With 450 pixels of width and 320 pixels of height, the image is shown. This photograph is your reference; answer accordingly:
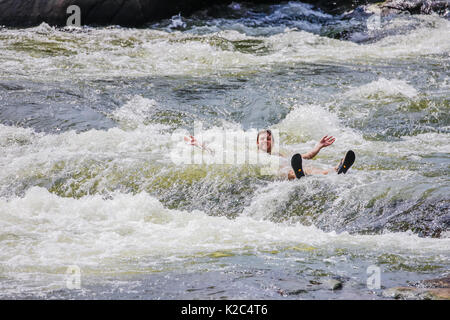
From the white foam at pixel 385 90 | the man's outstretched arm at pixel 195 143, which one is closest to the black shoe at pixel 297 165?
the man's outstretched arm at pixel 195 143

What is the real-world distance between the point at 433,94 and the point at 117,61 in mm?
6305

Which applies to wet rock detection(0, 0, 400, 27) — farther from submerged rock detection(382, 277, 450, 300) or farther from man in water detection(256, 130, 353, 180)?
Result: submerged rock detection(382, 277, 450, 300)

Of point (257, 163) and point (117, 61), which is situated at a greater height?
point (117, 61)

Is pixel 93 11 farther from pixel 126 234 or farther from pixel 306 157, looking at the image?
pixel 126 234

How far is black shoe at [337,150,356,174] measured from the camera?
5746 mm

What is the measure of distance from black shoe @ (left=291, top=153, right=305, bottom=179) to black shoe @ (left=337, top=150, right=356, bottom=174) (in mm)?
390

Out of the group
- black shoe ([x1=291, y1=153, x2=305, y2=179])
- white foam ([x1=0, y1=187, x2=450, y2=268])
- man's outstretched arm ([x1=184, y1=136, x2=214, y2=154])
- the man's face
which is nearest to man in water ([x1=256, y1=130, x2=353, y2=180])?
the man's face

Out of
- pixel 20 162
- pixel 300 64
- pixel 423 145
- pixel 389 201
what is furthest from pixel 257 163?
pixel 300 64

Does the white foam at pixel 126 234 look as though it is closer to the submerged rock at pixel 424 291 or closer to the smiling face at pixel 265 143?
the submerged rock at pixel 424 291

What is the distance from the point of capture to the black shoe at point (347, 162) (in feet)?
18.9

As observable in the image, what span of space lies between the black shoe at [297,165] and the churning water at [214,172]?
0.13 metres
